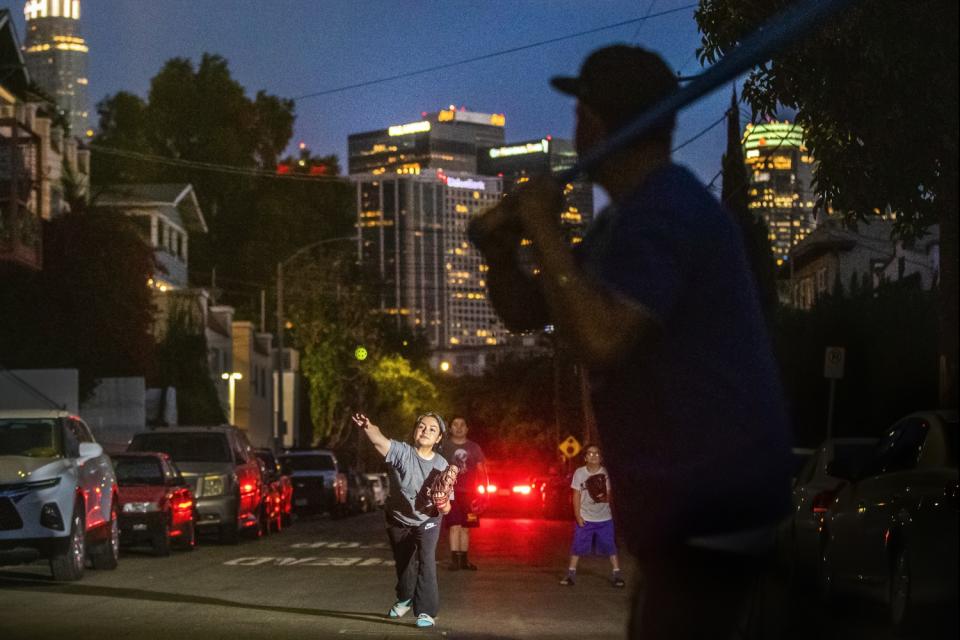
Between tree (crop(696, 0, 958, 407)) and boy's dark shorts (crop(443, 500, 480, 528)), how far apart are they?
20.3ft

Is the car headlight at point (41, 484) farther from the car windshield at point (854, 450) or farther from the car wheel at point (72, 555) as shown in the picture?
the car windshield at point (854, 450)

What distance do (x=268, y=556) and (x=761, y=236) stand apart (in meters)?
17.6

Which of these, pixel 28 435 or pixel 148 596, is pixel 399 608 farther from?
pixel 28 435

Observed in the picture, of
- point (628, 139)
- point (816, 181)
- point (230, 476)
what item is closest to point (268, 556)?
point (230, 476)

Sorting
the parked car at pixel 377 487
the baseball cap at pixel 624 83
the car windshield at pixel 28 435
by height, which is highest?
the baseball cap at pixel 624 83

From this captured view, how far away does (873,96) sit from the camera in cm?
1433

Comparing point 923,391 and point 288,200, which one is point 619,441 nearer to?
point 923,391

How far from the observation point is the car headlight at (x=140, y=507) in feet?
74.4

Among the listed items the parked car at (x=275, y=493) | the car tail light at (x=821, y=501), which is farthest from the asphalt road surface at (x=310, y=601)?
the parked car at (x=275, y=493)

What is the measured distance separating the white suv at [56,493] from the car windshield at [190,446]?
26.5ft

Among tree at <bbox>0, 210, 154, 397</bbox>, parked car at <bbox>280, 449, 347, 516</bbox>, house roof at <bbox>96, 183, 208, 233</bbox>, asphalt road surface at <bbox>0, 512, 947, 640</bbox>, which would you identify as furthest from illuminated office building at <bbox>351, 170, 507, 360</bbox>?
asphalt road surface at <bbox>0, 512, 947, 640</bbox>

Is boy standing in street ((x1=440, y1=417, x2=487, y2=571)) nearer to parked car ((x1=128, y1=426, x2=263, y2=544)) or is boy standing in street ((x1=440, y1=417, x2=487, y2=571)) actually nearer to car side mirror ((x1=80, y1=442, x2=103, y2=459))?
car side mirror ((x1=80, y1=442, x2=103, y2=459))

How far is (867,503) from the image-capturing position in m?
13.5

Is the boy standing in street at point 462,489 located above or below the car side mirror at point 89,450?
below
